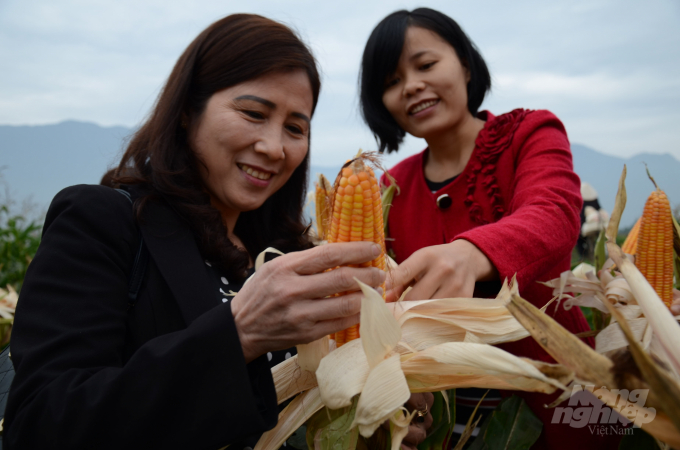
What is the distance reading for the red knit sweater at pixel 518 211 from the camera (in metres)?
1.38

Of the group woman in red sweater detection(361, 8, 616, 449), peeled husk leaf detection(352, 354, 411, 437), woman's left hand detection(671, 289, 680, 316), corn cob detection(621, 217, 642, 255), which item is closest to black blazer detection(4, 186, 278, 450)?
peeled husk leaf detection(352, 354, 411, 437)

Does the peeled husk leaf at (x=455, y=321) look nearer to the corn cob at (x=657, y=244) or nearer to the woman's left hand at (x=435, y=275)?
the woman's left hand at (x=435, y=275)

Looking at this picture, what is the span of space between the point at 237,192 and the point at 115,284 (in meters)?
0.55

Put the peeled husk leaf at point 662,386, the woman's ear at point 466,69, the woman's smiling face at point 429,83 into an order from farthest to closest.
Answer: the woman's ear at point 466,69 → the woman's smiling face at point 429,83 → the peeled husk leaf at point 662,386

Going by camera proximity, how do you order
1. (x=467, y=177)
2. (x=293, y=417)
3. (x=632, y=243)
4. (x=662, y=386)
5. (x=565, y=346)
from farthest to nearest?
1. (x=632, y=243)
2. (x=467, y=177)
3. (x=293, y=417)
4. (x=565, y=346)
5. (x=662, y=386)

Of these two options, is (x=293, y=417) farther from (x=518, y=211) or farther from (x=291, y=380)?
(x=518, y=211)

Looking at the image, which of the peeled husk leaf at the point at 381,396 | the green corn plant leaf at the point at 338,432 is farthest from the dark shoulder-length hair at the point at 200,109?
the peeled husk leaf at the point at 381,396

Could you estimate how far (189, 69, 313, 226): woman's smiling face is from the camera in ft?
4.89

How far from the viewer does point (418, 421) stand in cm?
135

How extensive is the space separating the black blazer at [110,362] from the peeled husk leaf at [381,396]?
0.77ft

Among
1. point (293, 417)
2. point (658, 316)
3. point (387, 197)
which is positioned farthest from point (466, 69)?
point (293, 417)

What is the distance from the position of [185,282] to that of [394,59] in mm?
1402

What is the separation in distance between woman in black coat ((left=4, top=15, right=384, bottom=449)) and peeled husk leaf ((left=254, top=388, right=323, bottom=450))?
12 centimetres

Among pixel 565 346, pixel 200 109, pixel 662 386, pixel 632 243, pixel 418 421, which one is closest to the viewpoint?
pixel 662 386
